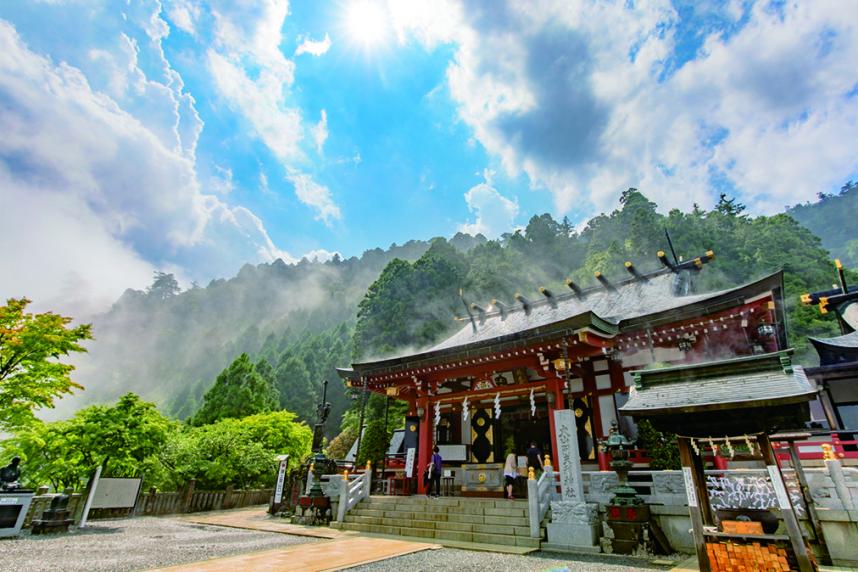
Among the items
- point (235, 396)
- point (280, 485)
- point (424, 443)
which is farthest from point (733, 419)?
point (235, 396)

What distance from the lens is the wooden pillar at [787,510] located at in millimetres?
4895

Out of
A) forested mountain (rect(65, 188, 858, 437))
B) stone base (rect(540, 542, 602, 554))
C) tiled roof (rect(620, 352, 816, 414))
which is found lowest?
stone base (rect(540, 542, 602, 554))

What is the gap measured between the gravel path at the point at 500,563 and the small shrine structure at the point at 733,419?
4.42ft

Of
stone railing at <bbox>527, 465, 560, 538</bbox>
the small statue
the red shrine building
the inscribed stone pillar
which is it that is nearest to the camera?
stone railing at <bbox>527, 465, 560, 538</bbox>

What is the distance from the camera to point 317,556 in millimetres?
7113

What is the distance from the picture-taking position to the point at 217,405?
3300 centimetres

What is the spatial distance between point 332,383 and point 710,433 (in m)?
51.5

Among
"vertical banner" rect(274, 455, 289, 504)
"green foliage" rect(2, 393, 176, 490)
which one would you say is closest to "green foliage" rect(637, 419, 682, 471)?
"vertical banner" rect(274, 455, 289, 504)

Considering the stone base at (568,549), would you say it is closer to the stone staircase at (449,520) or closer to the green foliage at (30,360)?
the stone staircase at (449,520)

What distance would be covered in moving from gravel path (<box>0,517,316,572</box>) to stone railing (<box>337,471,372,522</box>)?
6.11 feet

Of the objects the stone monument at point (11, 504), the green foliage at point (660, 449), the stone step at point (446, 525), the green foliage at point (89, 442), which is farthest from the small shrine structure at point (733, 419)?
the stone monument at point (11, 504)

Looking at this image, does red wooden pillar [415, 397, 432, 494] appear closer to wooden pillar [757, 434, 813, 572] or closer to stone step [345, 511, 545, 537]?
stone step [345, 511, 545, 537]

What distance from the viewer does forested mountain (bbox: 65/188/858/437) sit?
136 feet

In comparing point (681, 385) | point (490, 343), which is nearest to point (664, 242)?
point (490, 343)
